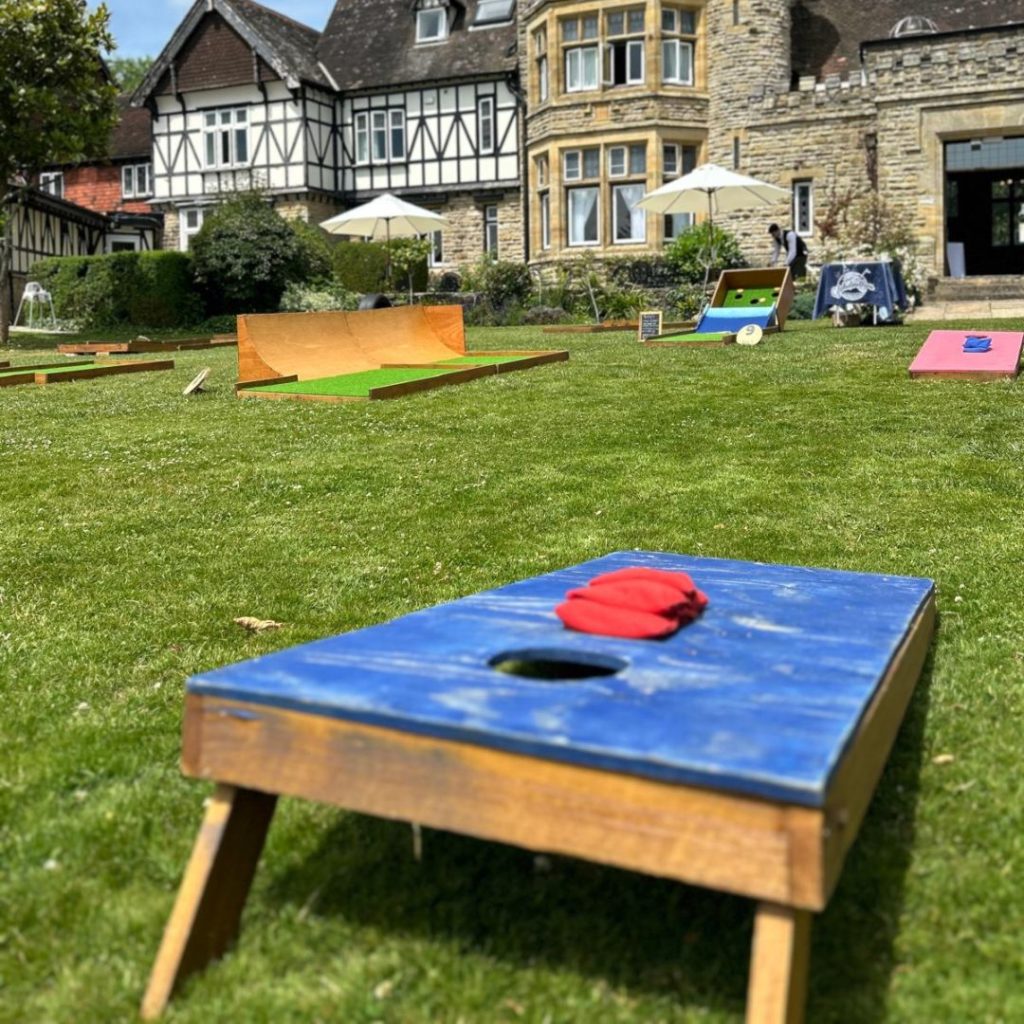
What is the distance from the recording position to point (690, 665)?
258 cm

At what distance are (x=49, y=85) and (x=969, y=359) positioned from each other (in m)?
18.6

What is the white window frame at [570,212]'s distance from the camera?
32.6 m

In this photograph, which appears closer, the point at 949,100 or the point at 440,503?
the point at 440,503

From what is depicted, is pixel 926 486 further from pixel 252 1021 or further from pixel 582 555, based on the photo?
pixel 252 1021

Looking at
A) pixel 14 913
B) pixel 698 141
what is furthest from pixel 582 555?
pixel 698 141

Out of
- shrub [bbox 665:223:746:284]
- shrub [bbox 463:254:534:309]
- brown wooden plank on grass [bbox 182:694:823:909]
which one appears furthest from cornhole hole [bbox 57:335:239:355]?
brown wooden plank on grass [bbox 182:694:823:909]

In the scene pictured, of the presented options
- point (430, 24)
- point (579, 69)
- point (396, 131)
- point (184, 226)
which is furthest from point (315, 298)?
point (430, 24)

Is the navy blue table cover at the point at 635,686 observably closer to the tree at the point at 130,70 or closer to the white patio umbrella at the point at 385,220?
the white patio umbrella at the point at 385,220

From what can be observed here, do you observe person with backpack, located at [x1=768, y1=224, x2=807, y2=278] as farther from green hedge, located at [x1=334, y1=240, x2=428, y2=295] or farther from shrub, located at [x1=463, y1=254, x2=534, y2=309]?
green hedge, located at [x1=334, y1=240, x2=428, y2=295]

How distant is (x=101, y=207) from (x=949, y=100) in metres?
32.7

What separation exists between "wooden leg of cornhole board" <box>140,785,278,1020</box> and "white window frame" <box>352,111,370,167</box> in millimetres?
37563

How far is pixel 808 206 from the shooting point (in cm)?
3072

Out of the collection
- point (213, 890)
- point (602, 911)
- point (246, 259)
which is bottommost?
point (602, 911)

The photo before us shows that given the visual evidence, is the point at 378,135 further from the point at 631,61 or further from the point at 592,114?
the point at 631,61
